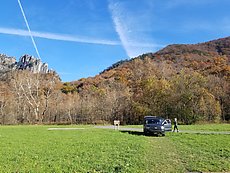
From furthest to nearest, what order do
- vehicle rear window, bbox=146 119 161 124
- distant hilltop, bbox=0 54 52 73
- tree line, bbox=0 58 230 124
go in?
distant hilltop, bbox=0 54 52 73 < tree line, bbox=0 58 230 124 < vehicle rear window, bbox=146 119 161 124

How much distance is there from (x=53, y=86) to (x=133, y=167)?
2394 inches

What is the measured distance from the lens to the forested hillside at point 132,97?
55000 millimetres

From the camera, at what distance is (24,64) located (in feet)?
287

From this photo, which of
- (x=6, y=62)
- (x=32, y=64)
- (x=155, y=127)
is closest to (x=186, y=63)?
(x=32, y=64)

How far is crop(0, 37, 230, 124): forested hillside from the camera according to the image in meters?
55.0

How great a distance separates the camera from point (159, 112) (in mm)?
57906

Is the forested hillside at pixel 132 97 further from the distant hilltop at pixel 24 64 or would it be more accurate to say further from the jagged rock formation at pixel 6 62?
the jagged rock formation at pixel 6 62

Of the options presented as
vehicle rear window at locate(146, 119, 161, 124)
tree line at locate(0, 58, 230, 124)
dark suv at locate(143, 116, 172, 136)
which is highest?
tree line at locate(0, 58, 230, 124)

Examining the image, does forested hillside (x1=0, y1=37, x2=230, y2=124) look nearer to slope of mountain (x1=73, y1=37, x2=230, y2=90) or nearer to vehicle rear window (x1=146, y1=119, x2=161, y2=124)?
slope of mountain (x1=73, y1=37, x2=230, y2=90)

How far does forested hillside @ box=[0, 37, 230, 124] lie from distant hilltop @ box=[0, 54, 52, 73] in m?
7.45

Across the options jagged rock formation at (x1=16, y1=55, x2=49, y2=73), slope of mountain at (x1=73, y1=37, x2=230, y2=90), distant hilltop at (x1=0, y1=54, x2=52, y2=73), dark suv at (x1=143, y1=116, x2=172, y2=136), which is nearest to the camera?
dark suv at (x1=143, y1=116, x2=172, y2=136)

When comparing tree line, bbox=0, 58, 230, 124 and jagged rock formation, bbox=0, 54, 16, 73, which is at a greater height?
jagged rock formation, bbox=0, 54, 16, 73

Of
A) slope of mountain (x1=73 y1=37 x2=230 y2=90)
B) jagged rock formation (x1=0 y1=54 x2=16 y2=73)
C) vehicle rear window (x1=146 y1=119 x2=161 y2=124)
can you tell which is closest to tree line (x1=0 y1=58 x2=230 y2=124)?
slope of mountain (x1=73 y1=37 x2=230 y2=90)

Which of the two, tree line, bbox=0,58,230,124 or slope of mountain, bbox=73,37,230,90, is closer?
tree line, bbox=0,58,230,124
